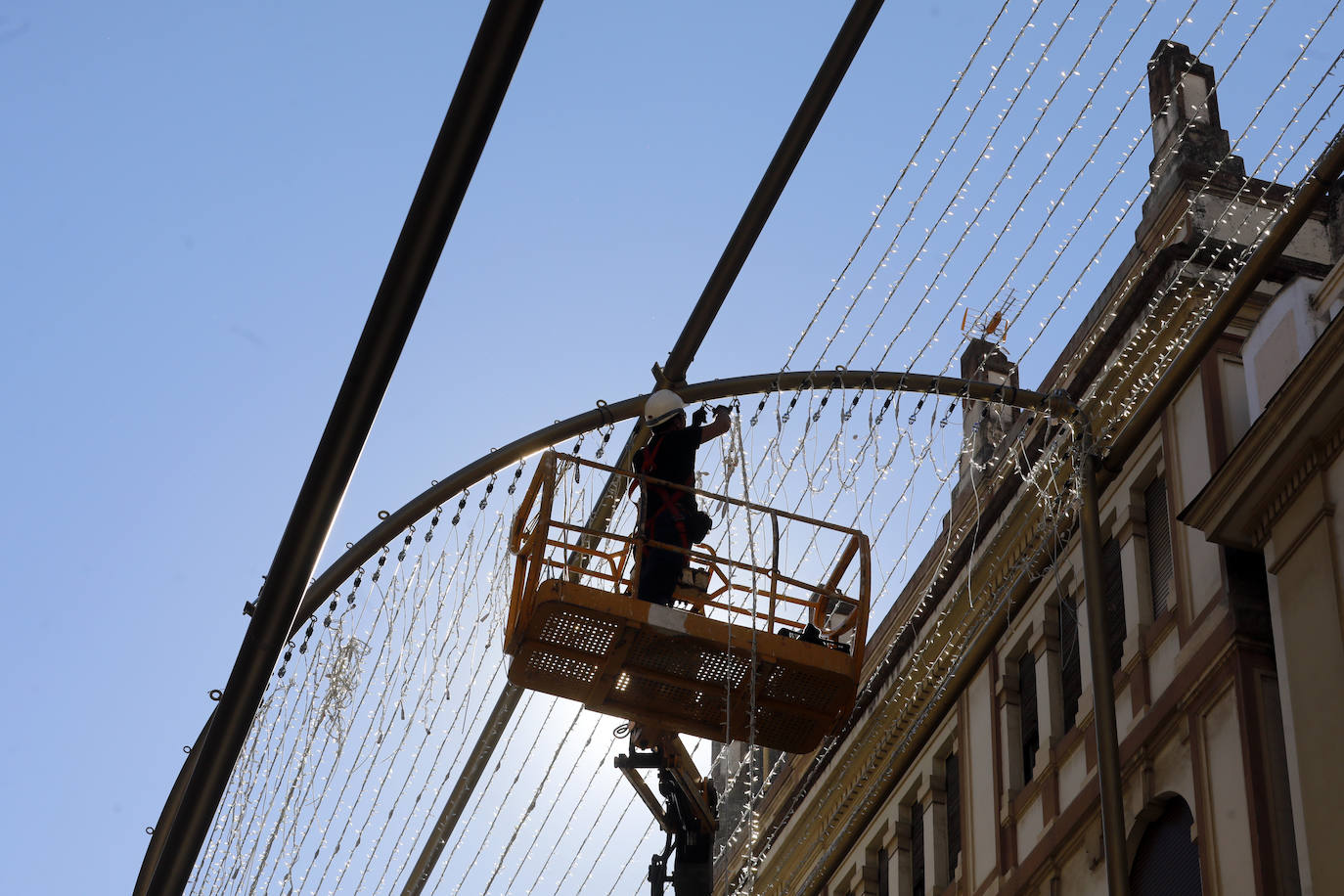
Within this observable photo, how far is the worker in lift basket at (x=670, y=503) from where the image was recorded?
1566cm

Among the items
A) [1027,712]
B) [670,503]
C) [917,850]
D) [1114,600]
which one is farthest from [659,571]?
[917,850]

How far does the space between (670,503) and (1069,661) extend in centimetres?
629

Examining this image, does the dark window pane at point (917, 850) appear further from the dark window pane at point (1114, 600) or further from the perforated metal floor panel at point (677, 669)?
the perforated metal floor panel at point (677, 669)

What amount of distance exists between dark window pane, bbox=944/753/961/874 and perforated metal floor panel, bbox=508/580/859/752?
680cm

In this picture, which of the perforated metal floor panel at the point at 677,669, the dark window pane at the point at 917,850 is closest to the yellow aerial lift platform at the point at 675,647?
the perforated metal floor panel at the point at 677,669

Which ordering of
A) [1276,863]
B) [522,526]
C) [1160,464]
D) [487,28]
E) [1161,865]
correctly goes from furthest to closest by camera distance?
[1160,464] → [1161,865] → [522,526] → [1276,863] → [487,28]

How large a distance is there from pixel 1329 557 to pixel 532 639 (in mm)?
6223

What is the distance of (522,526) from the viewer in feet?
52.5

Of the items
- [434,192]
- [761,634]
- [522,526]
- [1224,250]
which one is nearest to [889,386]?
[761,634]

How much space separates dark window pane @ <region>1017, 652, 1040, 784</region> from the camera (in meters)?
20.8

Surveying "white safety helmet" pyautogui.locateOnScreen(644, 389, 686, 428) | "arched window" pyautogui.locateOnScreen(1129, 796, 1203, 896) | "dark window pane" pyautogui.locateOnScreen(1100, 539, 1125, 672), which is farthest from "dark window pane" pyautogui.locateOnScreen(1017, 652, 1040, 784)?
"white safety helmet" pyautogui.locateOnScreen(644, 389, 686, 428)

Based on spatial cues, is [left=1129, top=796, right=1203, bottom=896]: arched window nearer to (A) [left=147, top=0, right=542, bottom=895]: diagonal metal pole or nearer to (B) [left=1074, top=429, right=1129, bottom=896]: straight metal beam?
(B) [left=1074, top=429, right=1129, bottom=896]: straight metal beam

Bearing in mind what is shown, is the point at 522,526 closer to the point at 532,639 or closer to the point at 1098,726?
the point at 532,639

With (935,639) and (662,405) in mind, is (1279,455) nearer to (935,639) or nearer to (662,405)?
(662,405)
